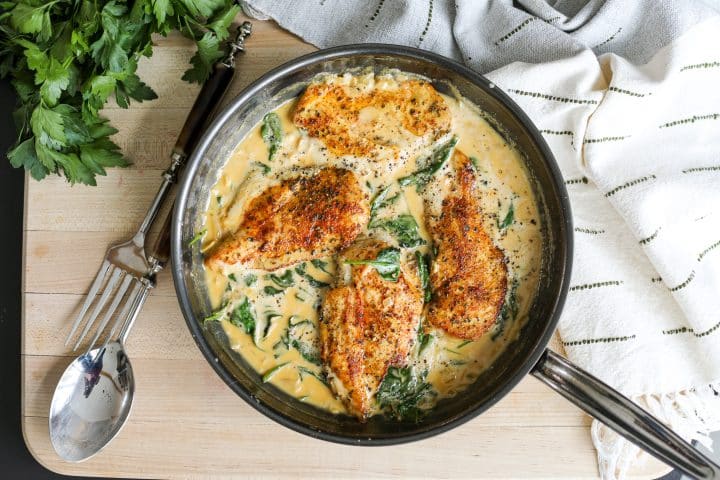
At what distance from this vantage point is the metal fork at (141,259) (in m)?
2.45

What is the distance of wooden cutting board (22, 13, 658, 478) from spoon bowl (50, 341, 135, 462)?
56 millimetres

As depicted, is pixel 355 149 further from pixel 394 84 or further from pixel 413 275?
pixel 413 275

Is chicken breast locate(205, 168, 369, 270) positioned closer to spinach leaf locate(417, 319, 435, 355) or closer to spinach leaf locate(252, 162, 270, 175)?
spinach leaf locate(252, 162, 270, 175)

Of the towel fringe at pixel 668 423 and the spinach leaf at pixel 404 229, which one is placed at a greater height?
the spinach leaf at pixel 404 229

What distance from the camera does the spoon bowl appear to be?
101 inches

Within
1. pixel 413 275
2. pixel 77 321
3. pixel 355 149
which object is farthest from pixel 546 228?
pixel 77 321

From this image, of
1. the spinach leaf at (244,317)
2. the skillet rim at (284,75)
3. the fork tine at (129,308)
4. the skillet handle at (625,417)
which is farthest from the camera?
the fork tine at (129,308)

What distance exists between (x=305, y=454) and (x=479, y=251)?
1.15m

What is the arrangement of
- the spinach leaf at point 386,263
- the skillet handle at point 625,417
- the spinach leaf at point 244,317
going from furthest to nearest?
the spinach leaf at point 244,317, the spinach leaf at point 386,263, the skillet handle at point 625,417

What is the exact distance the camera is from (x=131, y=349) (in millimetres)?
2596

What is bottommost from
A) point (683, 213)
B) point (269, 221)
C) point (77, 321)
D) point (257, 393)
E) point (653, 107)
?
point (77, 321)

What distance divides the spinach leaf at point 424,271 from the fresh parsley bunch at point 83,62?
117 cm

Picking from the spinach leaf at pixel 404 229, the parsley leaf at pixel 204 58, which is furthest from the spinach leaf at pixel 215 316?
the parsley leaf at pixel 204 58

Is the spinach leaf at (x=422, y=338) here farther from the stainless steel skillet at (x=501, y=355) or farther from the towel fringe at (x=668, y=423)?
the towel fringe at (x=668, y=423)
